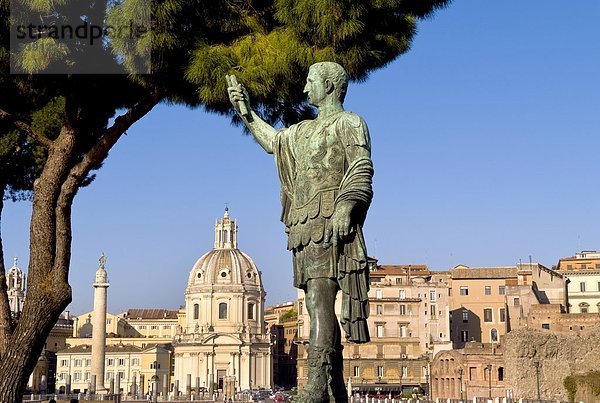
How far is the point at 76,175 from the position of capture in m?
11.3

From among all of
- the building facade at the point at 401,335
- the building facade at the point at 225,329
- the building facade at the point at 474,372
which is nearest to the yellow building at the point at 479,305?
the building facade at the point at 401,335

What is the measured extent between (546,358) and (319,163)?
139 feet

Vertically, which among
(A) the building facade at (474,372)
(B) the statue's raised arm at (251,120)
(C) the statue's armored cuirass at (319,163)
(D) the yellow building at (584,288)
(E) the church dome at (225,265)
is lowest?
(A) the building facade at (474,372)

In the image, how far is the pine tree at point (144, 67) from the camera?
919 cm

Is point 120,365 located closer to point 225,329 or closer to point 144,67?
point 225,329

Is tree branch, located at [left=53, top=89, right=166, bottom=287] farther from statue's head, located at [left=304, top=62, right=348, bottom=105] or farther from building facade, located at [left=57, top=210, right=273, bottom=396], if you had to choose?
building facade, located at [left=57, top=210, right=273, bottom=396]

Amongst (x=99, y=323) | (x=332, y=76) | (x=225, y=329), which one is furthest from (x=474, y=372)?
(x=332, y=76)

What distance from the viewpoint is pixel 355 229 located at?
476 cm

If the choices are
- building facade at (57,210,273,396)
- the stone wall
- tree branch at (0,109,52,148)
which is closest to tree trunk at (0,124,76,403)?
tree branch at (0,109,52,148)

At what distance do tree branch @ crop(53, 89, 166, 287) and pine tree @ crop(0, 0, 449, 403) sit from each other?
13 millimetres

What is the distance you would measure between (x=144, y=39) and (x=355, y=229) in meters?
5.37

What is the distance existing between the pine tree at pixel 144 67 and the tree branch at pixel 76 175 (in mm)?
13

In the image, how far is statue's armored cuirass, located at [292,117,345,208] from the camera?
191 inches

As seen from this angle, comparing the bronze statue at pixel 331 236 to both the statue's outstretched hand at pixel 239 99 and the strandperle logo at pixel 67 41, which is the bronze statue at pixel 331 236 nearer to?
the statue's outstretched hand at pixel 239 99
